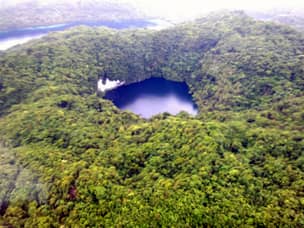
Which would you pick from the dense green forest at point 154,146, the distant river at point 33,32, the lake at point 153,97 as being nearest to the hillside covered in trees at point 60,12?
the distant river at point 33,32

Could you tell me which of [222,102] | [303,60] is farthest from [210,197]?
[303,60]

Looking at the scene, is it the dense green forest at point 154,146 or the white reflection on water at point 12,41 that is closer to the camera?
the dense green forest at point 154,146

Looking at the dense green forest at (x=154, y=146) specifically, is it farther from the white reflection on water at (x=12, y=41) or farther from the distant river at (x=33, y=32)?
the distant river at (x=33, y=32)

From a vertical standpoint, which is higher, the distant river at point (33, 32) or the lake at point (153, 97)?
the lake at point (153, 97)

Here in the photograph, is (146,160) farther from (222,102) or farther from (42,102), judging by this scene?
(222,102)

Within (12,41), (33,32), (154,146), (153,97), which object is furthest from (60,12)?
(154,146)

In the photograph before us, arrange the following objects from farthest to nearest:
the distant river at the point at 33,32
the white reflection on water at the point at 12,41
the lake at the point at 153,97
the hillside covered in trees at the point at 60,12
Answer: the hillside covered in trees at the point at 60,12, the distant river at the point at 33,32, the white reflection on water at the point at 12,41, the lake at the point at 153,97
